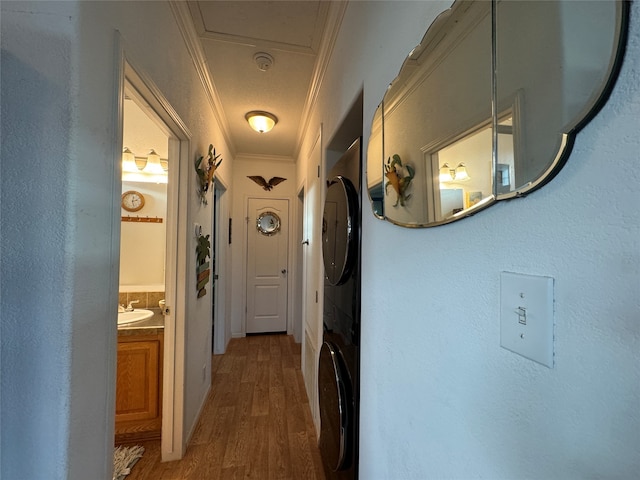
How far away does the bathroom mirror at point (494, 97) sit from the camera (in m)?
0.33

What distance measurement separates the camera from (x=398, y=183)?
779 millimetres

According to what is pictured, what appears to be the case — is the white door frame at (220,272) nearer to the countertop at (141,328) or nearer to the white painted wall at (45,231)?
the countertop at (141,328)

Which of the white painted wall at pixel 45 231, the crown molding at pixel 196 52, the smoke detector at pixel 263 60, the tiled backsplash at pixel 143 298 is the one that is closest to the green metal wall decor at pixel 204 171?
the crown molding at pixel 196 52

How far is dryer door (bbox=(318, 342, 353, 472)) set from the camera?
3.80 ft

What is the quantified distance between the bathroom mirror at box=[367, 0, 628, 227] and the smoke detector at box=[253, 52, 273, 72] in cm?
147

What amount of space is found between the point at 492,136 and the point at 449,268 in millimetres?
257

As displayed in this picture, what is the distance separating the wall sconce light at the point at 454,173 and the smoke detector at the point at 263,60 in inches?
70.3

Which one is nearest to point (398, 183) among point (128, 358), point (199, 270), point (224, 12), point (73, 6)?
point (73, 6)

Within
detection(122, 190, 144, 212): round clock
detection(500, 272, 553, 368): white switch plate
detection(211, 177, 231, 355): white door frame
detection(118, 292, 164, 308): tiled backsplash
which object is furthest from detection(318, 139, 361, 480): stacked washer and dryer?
detection(211, 177, 231, 355): white door frame

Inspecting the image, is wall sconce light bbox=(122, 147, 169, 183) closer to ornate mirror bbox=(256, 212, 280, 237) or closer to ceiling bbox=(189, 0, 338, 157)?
ceiling bbox=(189, 0, 338, 157)

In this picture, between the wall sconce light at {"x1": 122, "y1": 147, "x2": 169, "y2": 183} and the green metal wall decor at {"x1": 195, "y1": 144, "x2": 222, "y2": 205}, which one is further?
the wall sconce light at {"x1": 122, "y1": 147, "x2": 169, "y2": 183}

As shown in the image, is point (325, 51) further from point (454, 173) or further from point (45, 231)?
point (45, 231)

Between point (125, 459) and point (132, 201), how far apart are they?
6.42ft

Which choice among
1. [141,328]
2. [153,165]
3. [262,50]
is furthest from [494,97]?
[153,165]
